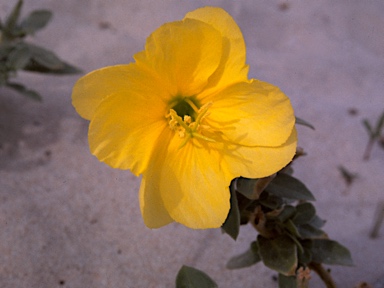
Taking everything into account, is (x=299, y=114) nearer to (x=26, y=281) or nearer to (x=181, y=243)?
(x=181, y=243)

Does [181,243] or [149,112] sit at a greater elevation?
[149,112]

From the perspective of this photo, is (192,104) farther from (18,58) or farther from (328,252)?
(18,58)

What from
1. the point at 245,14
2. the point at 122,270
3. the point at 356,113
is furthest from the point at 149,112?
the point at 245,14

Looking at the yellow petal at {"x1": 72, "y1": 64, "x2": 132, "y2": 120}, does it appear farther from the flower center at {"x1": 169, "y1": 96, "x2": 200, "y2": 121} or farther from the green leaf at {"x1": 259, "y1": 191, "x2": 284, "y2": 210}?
the green leaf at {"x1": 259, "y1": 191, "x2": 284, "y2": 210}

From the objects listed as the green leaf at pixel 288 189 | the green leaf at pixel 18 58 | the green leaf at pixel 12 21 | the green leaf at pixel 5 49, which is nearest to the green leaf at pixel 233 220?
the green leaf at pixel 288 189

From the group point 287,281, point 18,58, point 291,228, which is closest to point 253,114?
point 291,228

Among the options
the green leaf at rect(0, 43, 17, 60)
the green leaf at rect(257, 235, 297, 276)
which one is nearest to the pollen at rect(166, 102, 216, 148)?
the green leaf at rect(257, 235, 297, 276)

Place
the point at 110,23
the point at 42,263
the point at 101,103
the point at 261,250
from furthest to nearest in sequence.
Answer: the point at 110,23 → the point at 42,263 → the point at 261,250 → the point at 101,103
